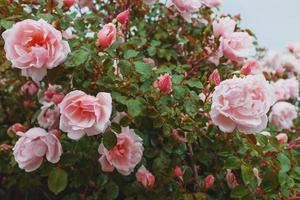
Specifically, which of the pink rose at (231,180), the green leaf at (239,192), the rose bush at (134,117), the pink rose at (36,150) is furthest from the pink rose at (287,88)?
the pink rose at (36,150)

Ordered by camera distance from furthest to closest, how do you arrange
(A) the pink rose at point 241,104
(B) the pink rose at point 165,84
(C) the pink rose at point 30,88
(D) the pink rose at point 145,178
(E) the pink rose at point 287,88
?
(E) the pink rose at point 287,88, (C) the pink rose at point 30,88, (D) the pink rose at point 145,178, (B) the pink rose at point 165,84, (A) the pink rose at point 241,104

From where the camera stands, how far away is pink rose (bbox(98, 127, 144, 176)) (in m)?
1.09

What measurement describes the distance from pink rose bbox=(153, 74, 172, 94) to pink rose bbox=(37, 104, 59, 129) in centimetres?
27

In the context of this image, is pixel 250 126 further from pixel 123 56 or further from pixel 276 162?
pixel 123 56

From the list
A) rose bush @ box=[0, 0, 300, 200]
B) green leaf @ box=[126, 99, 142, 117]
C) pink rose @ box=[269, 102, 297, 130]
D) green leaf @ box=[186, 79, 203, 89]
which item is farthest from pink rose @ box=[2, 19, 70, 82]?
pink rose @ box=[269, 102, 297, 130]

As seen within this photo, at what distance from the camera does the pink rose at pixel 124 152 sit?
42.9 inches

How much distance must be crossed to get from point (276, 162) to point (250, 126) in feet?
0.65

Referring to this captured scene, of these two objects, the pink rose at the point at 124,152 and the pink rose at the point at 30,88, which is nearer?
the pink rose at the point at 124,152

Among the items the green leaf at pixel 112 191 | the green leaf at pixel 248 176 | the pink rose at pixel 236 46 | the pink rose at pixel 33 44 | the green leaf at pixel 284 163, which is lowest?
the green leaf at pixel 112 191

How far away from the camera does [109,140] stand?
3.23ft

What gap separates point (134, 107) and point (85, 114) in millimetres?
108

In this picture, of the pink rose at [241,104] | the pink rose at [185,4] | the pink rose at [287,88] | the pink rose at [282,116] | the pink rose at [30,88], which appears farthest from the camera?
the pink rose at [287,88]

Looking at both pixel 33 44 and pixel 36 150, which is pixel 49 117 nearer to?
pixel 36 150

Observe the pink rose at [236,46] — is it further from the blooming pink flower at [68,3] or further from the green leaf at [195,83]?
the blooming pink flower at [68,3]
